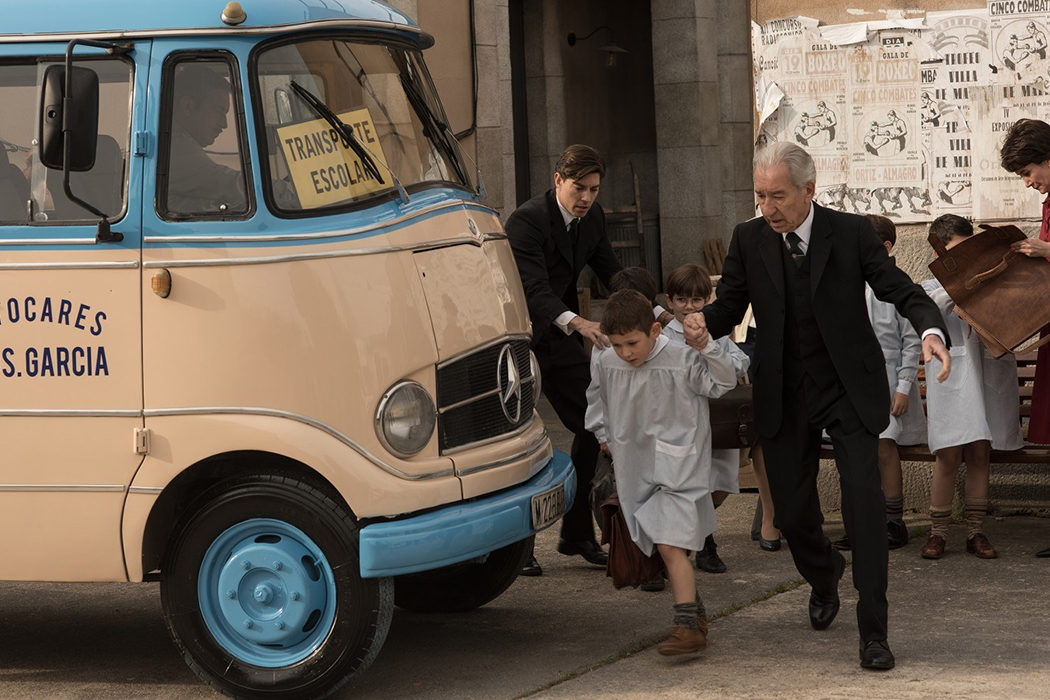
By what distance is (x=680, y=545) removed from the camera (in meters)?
5.89

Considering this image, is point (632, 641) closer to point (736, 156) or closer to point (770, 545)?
point (770, 545)

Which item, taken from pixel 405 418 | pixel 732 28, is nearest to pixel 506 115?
pixel 732 28

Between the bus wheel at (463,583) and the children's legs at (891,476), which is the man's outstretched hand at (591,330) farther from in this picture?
the children's legs at (891,476)

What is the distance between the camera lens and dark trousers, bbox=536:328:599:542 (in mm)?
7359

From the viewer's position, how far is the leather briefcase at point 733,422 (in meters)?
7.09

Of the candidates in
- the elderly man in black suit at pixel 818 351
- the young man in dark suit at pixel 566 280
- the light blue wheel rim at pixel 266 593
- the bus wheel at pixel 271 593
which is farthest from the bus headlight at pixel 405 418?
the young man in dark suit at pixel 566 280

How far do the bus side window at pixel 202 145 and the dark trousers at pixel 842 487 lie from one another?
2.15 meters

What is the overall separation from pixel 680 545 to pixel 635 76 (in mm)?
14736

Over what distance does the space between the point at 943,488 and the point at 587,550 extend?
67.0 inches

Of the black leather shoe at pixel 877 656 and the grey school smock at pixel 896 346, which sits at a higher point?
the grey school smock at pixel 896 346

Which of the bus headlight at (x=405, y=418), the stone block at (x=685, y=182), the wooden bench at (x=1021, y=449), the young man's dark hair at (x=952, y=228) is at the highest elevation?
the stone block at (x=685, y=182)

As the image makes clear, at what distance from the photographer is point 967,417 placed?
7.51 metres

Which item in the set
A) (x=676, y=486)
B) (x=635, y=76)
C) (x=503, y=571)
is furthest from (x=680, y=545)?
(x=635, y=76)

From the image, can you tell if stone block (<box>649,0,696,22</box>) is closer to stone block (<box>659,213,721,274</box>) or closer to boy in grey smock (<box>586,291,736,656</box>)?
stone block (<box>659,213,721,274</box>)
